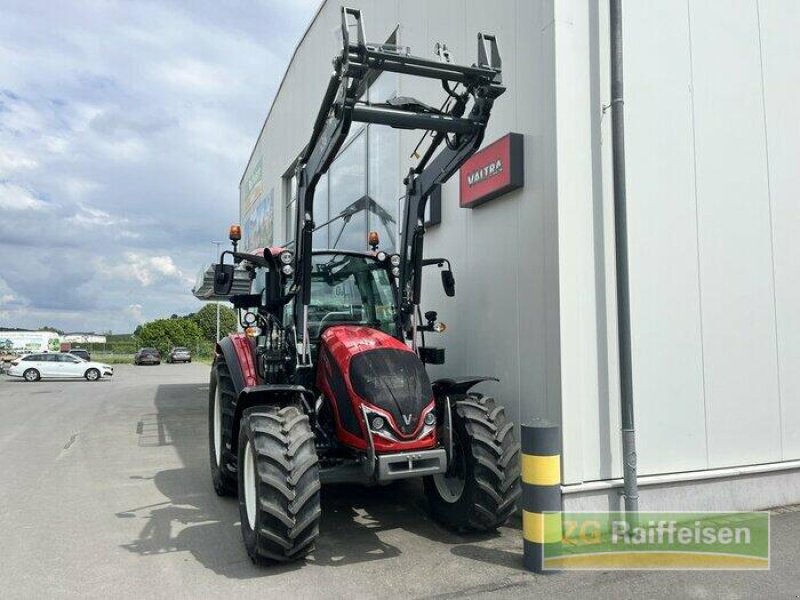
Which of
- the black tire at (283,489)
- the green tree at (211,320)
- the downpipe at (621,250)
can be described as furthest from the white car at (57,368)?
the green tree at (211,320)

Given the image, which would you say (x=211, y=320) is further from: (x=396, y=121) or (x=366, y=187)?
(x=396, y=121)

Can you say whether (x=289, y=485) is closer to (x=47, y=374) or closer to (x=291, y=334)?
(x=291, y=334)

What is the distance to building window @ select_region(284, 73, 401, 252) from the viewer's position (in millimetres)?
10039

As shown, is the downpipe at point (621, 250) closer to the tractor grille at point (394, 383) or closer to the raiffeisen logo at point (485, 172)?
the raiffeisen logo at point (485, 172)

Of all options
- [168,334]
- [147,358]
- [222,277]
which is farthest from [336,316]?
[168,334]

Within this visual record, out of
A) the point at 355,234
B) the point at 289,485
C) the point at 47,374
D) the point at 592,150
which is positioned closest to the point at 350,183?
the point at 355,234

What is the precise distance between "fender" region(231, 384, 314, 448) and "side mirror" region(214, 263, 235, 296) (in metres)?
1.02

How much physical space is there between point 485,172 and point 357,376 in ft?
9.46

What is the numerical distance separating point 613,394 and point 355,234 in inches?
288

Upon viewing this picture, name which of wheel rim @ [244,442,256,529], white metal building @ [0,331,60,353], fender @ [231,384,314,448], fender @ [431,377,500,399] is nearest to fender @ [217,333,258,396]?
fender @ [231,384,314,448]

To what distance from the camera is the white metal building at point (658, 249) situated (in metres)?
5.38

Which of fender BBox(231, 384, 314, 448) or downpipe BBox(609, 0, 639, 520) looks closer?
fender BBox(231, 384, 314, 448)

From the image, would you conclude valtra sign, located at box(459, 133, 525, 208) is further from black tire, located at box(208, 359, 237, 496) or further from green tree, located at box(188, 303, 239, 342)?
green tree, located at box(188, 303, 239, 342)

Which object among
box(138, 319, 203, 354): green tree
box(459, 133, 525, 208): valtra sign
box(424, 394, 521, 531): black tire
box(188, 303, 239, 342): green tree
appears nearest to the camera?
box(424, 394, 521, 531): black tire
